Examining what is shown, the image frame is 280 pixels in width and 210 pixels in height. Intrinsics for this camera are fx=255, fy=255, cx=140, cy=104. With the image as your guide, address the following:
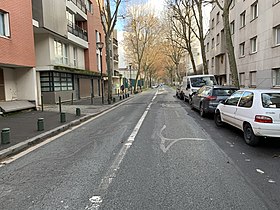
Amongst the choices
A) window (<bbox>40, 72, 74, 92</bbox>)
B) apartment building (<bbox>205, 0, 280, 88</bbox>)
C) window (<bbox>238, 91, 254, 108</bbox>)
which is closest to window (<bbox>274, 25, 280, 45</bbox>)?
apartment building (<bbox>205, 0, 280, 88</bbox>)

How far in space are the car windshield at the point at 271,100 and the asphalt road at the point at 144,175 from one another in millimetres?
1120

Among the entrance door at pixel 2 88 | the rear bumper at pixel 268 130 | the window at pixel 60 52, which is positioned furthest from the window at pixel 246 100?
the window at pixel 60 52

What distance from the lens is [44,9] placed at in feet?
59.9

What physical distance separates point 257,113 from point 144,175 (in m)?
3.65

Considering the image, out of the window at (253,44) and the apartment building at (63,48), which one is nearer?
the apartment building at (63,48)

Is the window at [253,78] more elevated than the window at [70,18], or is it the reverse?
the window at [70,18]

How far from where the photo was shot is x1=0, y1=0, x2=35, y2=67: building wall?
13367 mm

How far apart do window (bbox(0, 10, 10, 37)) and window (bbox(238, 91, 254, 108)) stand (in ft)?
40.4

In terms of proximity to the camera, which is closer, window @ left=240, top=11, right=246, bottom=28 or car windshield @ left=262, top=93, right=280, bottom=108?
car windshield @ left=262, top=93, right=280, bottom=108

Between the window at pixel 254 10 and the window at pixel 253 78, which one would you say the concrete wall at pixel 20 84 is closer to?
the window at pixel 253 78

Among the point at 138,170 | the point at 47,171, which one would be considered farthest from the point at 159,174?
the point at 47,171

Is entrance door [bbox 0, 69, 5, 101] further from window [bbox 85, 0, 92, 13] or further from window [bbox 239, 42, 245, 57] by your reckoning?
window [bbox 239, 42, 245, 57]

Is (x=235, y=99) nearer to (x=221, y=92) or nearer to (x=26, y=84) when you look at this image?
(x=221, y=92)

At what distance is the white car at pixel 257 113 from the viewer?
6.32 m
